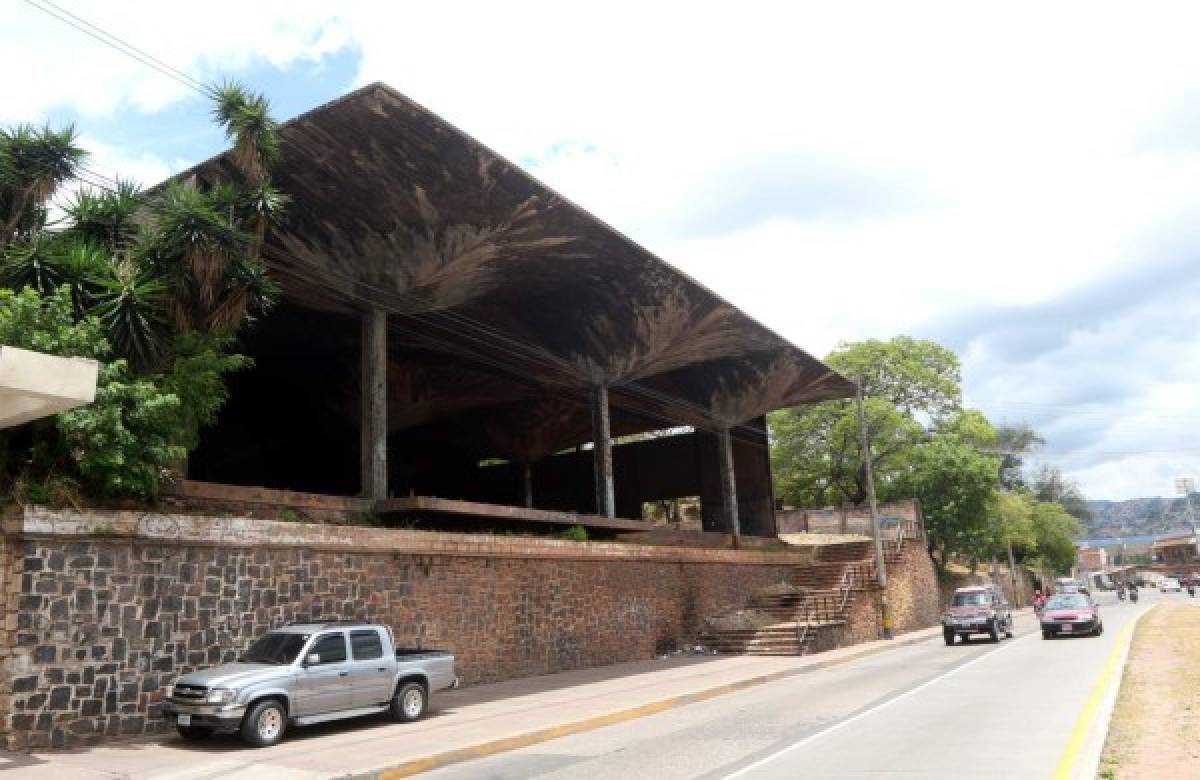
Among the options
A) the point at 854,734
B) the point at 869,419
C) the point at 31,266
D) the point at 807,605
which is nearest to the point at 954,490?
the point at 869,419

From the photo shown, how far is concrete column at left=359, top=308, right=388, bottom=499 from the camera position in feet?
67.2

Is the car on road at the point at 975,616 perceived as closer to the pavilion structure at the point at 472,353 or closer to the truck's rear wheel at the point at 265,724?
the pavilion structure at the point at 472,353

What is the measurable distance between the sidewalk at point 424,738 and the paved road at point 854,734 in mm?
411

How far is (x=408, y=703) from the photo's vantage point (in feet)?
46.0

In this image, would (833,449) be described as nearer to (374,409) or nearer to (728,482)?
(728,482)

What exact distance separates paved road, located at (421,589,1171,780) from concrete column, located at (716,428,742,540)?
18.8 m

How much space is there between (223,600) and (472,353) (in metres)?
16.7

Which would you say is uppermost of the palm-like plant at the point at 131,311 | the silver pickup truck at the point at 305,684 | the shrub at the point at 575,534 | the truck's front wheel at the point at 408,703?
the palm-like plant at the point at 131,311

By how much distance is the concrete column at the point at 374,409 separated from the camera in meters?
20.5

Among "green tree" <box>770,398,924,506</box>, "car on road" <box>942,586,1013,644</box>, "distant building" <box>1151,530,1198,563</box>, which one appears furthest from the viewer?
"distant building" <box>1151,530,1198,563</box>

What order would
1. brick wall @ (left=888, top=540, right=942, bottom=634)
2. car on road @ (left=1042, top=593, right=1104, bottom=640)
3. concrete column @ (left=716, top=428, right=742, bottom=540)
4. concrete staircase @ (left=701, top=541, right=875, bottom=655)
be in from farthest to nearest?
1. concrete column @ (left=716, top=428, right=742, bottom=540)
2. brick wall @ (left=888, top=540, right=942, bottom=634)
3. car on road @ (left=1042, top=593, right=1104, bottom=640)
4. concrete staircase @ (left=701, top=541, right=875, bottom=655)

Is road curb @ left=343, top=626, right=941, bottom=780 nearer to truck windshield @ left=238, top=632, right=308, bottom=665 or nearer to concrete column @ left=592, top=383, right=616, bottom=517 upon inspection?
truck windshield @ left=238, top=632, right=308, bottom=665

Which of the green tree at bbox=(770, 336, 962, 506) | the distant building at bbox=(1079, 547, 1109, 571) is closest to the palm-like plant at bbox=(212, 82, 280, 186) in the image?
the green tree at bbox=(770, 336, 962, 506)

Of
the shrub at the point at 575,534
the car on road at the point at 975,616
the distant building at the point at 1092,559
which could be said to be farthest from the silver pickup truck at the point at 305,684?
the distant building at the point at 1092,559
